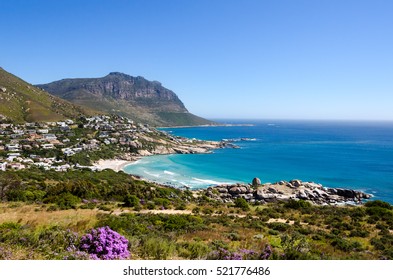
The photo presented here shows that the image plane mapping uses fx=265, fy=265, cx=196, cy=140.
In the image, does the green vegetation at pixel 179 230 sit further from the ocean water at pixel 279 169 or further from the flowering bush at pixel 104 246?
the ocean water at pixel 279 169

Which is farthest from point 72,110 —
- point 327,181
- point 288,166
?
point 327,181

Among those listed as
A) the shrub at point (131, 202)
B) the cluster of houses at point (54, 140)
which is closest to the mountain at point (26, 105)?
the cluster of houses at point (54, 140)

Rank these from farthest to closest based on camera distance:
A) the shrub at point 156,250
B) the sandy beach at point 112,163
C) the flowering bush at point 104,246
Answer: the sandy beach at point 112,163, the shrub at point 156,250, the flowering bush at point 104,246

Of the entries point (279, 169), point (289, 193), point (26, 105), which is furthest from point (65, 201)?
point (26, 105)

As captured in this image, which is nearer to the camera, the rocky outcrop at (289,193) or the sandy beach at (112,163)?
the rocky outcrop at (289,193)

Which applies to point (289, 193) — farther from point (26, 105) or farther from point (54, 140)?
point (26, 105)

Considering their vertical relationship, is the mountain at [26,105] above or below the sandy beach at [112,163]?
above
